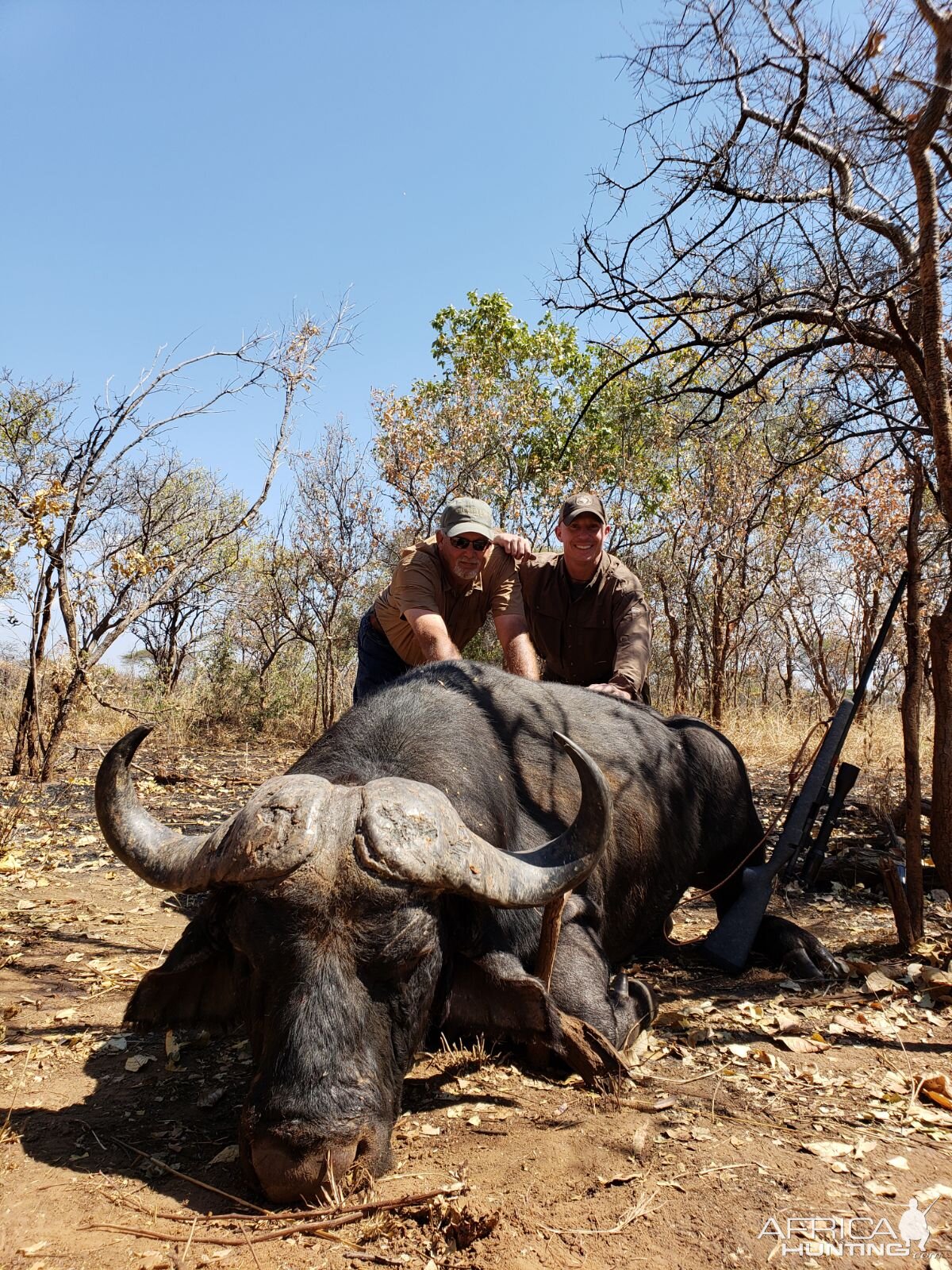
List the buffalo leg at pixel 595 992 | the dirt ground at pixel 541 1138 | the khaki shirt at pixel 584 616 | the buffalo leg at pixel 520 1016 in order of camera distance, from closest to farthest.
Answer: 1. the dirt ground at pixel 541 1138
2. the buffalo leg at pixel 520 1016
3. the buffalo leg at pixel 595 992
4. the khaki shirt at pixel 584 616

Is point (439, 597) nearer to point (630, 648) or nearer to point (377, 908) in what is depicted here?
point (630, 648)

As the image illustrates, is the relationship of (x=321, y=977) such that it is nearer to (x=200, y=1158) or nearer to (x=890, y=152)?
(x=200, y=1158)

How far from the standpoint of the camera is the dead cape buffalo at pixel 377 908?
2.49 metres

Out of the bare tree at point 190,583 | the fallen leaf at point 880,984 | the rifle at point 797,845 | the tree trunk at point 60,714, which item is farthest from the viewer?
the bare tree at point 190,583

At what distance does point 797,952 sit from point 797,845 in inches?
30.1

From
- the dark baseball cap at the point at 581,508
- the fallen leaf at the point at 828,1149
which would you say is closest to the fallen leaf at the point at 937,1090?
the fallen leaf at the point at 828,1149

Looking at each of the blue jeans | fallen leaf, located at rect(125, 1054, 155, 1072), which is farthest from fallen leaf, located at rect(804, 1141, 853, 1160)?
the blue jeans

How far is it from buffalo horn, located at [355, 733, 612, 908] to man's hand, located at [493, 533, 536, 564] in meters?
3.04

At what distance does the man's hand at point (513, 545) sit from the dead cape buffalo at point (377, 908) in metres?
1.74

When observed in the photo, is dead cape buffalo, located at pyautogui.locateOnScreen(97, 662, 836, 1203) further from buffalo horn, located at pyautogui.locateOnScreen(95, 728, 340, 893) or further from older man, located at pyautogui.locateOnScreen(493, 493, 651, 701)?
older man, located at pyautogui.locateOnScreen(493, 493, 651, 701)

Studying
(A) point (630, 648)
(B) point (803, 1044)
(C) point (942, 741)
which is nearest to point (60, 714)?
(A) point (630, 648)

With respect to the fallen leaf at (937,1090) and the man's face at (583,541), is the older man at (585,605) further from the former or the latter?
the fallen leaf at (937,1090)

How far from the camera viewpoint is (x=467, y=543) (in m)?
5.34

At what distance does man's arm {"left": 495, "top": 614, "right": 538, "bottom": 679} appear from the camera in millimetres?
5605
